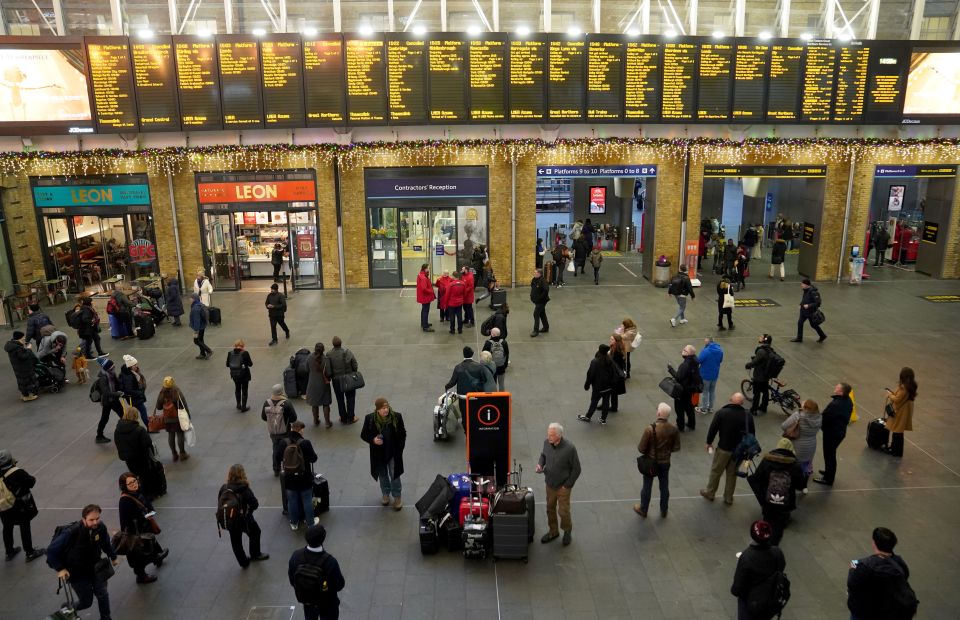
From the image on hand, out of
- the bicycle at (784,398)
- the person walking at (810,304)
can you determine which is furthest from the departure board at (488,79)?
the bicycle at (784,398)

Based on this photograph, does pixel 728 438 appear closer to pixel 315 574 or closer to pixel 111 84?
pixel 315 574

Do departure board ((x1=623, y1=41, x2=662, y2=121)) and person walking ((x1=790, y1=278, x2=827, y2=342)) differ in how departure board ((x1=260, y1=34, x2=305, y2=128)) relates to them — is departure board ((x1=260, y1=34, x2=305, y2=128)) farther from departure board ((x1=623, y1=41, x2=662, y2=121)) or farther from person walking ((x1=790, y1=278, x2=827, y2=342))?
person walking ((x1=790, y1=278, x2=827, y2=342))

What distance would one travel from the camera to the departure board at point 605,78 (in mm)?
18750

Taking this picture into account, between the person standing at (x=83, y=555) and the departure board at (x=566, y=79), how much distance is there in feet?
49.6

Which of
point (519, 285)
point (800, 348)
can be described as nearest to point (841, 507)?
point (800, 348)

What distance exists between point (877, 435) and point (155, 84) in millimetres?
17746

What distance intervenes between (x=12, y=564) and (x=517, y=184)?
1551 centimetres

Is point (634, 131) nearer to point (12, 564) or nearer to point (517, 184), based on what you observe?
point (517, 184)

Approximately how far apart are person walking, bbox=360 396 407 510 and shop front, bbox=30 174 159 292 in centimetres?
1330

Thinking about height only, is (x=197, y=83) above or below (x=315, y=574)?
above

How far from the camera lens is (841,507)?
9273 millimetres

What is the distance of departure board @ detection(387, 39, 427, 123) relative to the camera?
18359 millimetres

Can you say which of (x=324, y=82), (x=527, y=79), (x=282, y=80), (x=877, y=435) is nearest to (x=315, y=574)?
(x=877, y=435)

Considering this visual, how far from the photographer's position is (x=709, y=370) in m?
11.7
